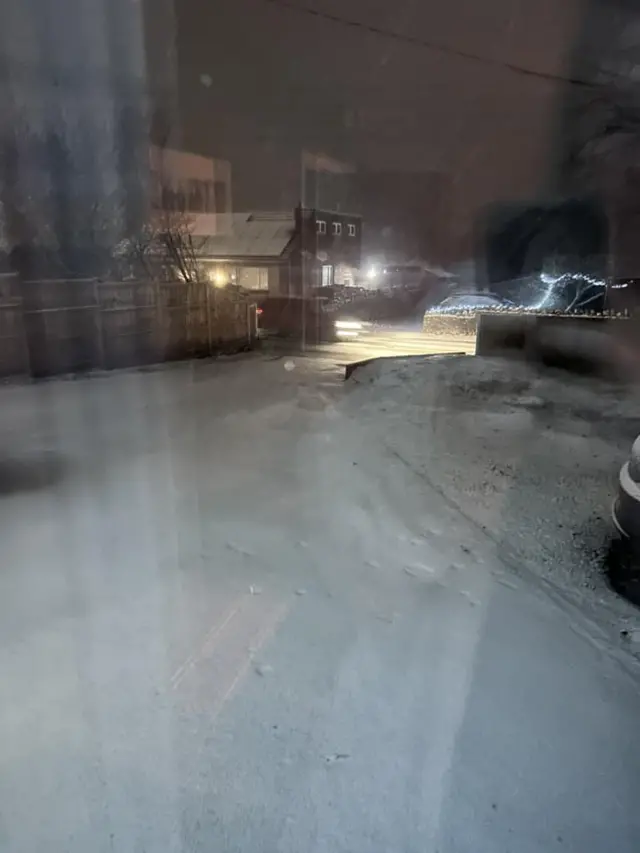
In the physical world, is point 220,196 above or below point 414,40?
below

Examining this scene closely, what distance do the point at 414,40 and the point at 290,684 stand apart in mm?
4760

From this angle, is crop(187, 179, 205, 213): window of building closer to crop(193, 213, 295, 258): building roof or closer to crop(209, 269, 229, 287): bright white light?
crop(193, 213, 295, 258): building roof

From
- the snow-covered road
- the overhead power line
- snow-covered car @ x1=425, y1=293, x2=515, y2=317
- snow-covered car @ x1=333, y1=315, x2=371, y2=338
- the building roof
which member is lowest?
the snow-covered road

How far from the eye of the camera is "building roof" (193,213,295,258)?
7656mm

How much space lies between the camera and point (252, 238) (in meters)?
8.21

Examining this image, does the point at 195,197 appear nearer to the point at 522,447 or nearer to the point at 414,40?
the point at 414,40

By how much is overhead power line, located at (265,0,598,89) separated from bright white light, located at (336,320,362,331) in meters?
5.18

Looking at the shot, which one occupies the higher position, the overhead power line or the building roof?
the overhead power line

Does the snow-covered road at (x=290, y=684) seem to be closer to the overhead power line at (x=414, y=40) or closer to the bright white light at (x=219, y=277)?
the overhead power line at (x=414, y=40)

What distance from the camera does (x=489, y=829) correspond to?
3.21ft

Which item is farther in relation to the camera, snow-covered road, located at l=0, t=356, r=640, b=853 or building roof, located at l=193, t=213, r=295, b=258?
building roof, located at l=193, t=213, r=295, b=258

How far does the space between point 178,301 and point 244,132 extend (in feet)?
6.71

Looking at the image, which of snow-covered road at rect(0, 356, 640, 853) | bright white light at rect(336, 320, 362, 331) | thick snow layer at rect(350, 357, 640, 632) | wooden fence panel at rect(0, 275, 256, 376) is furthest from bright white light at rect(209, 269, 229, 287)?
snow-covered road at rect(0, 356, 640, 853)

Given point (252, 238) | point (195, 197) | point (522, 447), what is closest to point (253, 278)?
point (252, 238)
